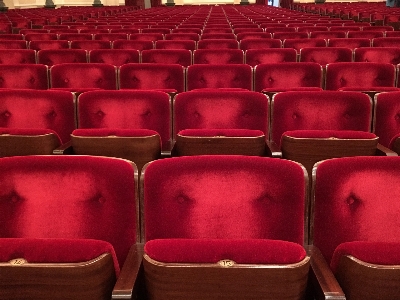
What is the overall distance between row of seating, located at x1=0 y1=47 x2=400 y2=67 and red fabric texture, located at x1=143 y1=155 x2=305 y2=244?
3.07 ft

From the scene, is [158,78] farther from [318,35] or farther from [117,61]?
[318,35]

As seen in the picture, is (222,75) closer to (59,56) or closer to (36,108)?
(36,108)

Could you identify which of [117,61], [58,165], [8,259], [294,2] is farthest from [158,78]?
[294,2]

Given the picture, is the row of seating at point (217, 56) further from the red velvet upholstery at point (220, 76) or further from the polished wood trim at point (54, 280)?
the polished wood trim at point (54, 280)

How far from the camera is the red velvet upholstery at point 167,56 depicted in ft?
4.51

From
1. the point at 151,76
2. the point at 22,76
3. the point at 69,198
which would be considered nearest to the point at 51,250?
the point at 69,198

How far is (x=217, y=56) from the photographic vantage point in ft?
4.59

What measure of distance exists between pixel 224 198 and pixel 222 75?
679 mm

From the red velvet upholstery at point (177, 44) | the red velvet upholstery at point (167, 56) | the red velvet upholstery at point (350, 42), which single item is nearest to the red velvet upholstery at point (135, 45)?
the red velvet upholstery at point (177, 44)

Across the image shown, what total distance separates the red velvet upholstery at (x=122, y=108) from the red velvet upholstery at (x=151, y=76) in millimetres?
298

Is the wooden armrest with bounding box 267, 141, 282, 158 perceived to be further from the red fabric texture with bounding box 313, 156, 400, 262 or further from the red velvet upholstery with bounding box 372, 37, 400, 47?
the red velvet upholstery with bounding box 372, 37, 400, 47

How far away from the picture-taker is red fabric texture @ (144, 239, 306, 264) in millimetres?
362

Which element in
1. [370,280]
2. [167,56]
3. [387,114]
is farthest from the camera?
[167,56]

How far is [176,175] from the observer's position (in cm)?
49
